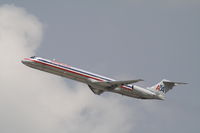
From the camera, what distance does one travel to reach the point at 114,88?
67.4 m

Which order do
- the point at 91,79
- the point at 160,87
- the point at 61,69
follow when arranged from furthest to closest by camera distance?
the point at 160,87 < the point at 91,79 < the point at 61,69

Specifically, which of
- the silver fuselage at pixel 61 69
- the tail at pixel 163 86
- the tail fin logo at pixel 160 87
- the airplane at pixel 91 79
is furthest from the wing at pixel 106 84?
the tail fin logo at pixel 160 87

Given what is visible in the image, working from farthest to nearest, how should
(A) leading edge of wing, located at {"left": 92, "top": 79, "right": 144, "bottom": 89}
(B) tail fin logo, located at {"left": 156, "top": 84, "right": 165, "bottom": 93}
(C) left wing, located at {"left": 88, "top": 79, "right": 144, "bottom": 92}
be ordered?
(B) tail fin logo, located at {"left": 156, "top": 84, "right": 165, "bottom": 93}, (C) left wing, located at {"left": 88, "top": 79, "right": 144, "bottom": 92}, (A) leading edge of wing, located at {"left": 92, "top": 79, "right": 144, "bottom": 89}

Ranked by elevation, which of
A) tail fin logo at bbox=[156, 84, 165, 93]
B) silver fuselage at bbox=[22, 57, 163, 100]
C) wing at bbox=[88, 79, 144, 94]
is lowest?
tail fin logo at bbox=[156, 84, 165, 93]

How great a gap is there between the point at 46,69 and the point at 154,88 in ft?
68.0

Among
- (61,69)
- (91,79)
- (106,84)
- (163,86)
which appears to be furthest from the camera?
(163,86)

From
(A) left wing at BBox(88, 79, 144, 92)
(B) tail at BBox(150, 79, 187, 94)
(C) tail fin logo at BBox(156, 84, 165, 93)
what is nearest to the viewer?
(A) left wing at BBox(88, 79, 144, 92)

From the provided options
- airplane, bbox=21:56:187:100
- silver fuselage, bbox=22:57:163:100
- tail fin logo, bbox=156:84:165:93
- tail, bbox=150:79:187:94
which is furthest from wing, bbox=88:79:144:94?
tail fin logo, bbox=156:84:165:93

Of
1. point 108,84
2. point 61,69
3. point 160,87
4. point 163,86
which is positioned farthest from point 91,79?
point 163,86

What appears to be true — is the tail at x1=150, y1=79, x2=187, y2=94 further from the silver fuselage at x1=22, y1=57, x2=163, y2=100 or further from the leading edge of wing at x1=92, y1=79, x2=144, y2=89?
the silver fuselage at x1=22, y1=57, x2=163, y2=100

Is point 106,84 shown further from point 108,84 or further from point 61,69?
point 61,69

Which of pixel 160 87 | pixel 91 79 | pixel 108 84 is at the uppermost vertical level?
pixel 91 79

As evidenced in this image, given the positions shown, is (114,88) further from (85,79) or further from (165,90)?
(165,90)

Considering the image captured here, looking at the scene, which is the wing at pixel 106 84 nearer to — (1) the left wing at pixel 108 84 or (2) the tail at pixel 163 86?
(1) the left wing at pixel 108 84
